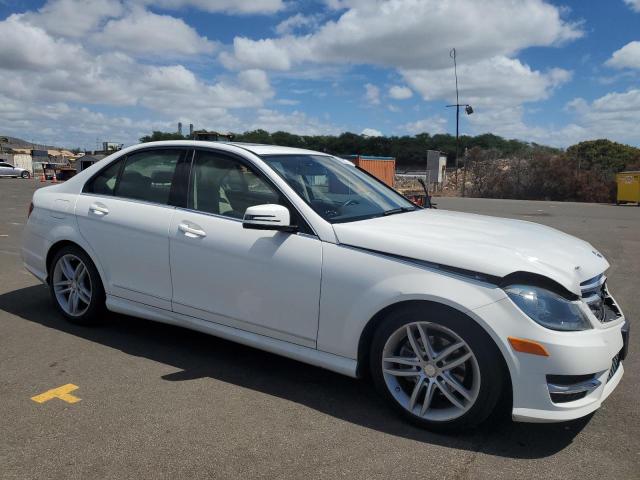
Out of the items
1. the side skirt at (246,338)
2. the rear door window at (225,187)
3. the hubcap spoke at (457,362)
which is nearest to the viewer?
the hubcap spoke at (457,362)

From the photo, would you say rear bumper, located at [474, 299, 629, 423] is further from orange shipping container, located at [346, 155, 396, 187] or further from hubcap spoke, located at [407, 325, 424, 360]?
orange shipping container, located at [346, 155, 396, 187]

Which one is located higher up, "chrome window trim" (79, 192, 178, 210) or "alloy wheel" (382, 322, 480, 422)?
"chrome window trim" (79, 192, 178, 210)

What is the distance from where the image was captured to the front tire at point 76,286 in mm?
4828

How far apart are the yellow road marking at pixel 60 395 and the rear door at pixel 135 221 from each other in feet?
2.86

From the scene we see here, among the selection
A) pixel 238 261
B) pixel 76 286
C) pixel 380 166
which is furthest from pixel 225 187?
pixel 380 166

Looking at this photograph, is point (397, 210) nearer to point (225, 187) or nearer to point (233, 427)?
point (225, 187)

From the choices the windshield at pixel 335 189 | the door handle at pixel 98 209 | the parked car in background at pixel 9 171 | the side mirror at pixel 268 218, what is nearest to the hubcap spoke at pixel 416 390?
the windshield at pixel 335 189

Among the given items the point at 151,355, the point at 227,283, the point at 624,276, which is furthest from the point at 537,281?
the point at 624,276

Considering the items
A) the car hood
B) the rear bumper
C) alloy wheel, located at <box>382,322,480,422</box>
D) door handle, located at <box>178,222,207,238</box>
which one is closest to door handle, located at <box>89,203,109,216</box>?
door handle, located at <box>178,222,207,238</box>

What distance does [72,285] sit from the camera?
504 cm

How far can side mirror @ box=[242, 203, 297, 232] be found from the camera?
356cm

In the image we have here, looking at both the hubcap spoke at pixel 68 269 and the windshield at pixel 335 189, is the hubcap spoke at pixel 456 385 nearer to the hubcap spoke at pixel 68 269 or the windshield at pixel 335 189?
the windshield at pixel 335 189

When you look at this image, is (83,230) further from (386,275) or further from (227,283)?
(386,275)

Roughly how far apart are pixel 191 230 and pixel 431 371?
77.0 inches
